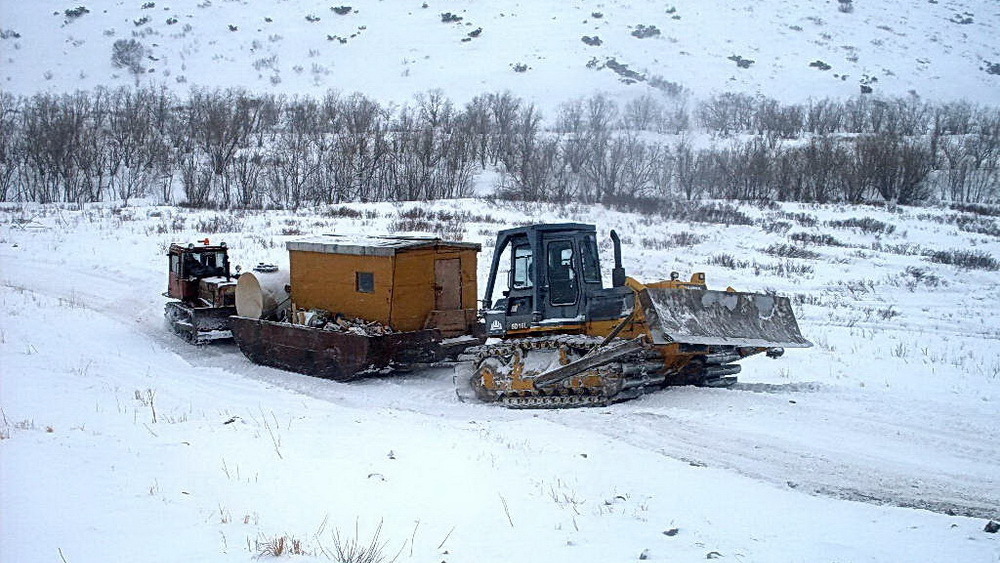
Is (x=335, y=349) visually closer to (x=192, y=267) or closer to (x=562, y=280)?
(x=562, y=280)

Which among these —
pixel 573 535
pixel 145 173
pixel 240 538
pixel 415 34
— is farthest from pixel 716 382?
pixel 415 34


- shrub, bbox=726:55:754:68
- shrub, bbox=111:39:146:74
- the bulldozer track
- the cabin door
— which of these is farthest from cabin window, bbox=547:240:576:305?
shrub, bbox=726:55:754:68

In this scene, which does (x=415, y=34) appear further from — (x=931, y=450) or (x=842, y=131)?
(x=931, y=450)

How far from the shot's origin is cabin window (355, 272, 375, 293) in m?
12.4

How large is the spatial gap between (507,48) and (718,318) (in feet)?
200

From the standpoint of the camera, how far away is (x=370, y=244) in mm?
12438

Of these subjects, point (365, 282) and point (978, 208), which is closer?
point (365, 282)

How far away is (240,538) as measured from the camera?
17.2 ft

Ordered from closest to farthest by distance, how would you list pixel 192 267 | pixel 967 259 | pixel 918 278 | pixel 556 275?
pixel 556 275, pixel 192 267, pixel 918 278, pixel 967 259

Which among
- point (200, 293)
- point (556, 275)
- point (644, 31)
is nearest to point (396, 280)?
point (556, 275)

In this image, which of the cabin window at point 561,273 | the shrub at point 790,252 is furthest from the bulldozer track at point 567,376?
the shrub at point 790,252

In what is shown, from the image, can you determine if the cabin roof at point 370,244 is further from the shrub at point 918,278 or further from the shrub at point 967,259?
the shrub at point 967,259

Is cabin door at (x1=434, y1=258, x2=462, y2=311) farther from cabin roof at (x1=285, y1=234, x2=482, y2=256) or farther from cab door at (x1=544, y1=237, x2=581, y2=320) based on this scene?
cab door at (x1=544, y1=237, x2=581, y2=320)

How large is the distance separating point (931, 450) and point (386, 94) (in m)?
52.8
